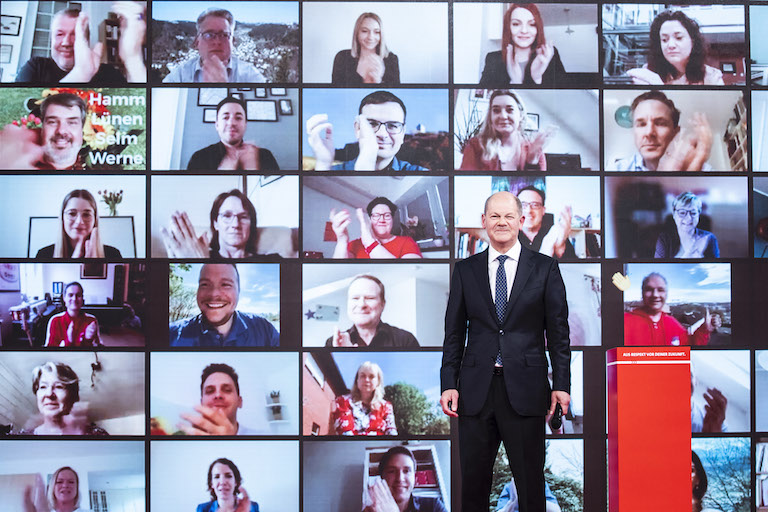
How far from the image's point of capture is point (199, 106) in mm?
5066

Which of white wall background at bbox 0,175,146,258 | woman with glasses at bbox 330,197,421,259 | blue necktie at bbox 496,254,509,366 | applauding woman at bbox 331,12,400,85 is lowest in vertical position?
blue necktie at bbox 496,254,509,366

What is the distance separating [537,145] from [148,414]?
257cm

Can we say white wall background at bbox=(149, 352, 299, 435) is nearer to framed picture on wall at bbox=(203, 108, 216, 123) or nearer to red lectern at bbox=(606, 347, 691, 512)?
framed picture on wall at bbox=(203, 108, 216, 123)

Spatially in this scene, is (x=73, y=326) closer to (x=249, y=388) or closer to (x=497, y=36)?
(x=249, y=388)

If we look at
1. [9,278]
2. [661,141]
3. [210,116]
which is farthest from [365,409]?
[661,141]

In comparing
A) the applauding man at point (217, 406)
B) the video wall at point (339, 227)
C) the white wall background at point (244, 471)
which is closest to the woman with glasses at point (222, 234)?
the video wall at point (339, 227)

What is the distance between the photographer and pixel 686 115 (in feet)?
16.7

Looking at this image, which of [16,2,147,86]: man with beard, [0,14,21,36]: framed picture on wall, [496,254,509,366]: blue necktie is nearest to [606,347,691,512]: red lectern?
[496,254,509,366]: blue necktie

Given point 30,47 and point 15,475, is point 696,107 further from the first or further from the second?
point 15,475

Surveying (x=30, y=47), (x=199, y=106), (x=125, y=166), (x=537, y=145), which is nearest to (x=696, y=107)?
(x=537, y=145)

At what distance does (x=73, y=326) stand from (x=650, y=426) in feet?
9.97

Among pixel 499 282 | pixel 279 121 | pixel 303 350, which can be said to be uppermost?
pixel 279 121

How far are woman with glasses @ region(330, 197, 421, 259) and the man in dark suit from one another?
98 cm

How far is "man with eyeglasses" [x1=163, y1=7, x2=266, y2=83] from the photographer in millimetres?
5070
